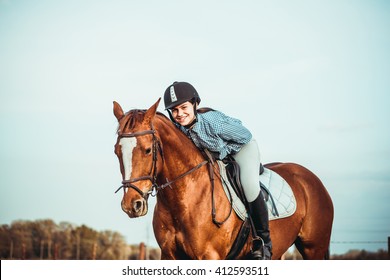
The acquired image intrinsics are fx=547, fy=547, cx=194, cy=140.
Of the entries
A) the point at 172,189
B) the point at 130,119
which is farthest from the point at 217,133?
the point at 130,119

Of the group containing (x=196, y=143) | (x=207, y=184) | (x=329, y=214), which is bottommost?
(x=329, y=214)

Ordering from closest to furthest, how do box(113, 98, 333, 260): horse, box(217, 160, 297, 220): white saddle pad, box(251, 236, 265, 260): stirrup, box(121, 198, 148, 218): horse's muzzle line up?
box(121, 198, 148, 218): horse's muzzle, box(113, 98, 333, 260): horse, box(251, 236, 265, 260): stirrup, box(217, 160, 297, 220): white saddle pad

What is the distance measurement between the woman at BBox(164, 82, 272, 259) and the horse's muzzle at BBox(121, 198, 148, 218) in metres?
1.40

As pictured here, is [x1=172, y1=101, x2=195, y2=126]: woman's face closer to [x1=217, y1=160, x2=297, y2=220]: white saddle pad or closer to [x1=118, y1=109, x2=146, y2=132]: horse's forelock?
[x1=217, y1=160, x2=297, y2=220]: white saddle pad

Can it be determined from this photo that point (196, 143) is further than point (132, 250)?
No

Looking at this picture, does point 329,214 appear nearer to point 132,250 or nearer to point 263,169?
point 263,169

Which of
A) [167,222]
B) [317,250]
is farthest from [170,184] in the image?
[317,250]

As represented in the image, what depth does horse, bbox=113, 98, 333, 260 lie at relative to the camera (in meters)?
5.43

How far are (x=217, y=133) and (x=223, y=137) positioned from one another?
0.12m

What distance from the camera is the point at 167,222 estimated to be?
613 centimetres

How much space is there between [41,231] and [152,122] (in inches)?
1778

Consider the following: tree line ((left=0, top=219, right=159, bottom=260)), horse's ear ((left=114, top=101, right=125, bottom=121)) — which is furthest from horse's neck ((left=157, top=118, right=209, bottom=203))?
tree line ((left=0, top=219, right=159, bottom=260))

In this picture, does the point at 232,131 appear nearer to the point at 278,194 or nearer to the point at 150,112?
the point at 150,112
